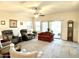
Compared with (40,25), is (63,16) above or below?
above

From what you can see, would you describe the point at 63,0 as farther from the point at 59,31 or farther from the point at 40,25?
the point at 40,25

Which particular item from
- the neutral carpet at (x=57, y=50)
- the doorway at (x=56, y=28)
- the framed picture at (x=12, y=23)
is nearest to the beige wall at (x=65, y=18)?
the doorway at (x=56, y=28)

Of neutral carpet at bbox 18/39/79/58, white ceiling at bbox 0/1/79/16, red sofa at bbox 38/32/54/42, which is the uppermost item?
white ceiling at bbox 0/1/79/16

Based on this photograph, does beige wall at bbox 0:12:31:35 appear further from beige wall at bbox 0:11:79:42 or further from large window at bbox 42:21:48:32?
large window at bbox 42:21:48:32

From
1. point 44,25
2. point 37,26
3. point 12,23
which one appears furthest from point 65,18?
point 12,23

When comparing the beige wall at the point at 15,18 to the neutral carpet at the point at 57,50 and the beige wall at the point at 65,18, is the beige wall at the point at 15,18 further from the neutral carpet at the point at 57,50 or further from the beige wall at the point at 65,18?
the neutral carpet at the point at 57,50

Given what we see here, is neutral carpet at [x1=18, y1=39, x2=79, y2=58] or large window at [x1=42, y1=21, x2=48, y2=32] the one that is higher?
large window at [x1=42, y1=21, x2=48, y2=32]

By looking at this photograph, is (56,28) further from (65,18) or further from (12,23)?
(12,23)

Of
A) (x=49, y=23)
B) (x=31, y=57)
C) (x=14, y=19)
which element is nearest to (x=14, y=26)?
(x=14, y=19)

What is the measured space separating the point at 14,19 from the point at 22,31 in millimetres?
1247

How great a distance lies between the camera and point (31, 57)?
250cm

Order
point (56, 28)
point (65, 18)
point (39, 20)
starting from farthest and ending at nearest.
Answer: point (39, 20), point (56, 28), point (65, 18)

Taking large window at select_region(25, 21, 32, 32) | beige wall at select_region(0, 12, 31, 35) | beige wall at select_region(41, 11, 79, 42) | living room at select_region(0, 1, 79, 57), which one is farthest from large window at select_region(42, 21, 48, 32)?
beige wall at select_region(0, 12, 31, 35)

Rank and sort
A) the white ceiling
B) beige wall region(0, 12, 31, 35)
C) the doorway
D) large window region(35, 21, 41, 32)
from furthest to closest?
large window region(35, 21, 41, 32) < the doorway < beige wall region(0, 12, 31, 35) < the white ceiling
